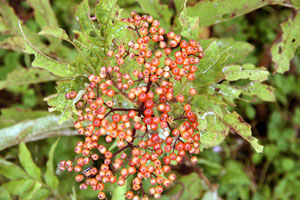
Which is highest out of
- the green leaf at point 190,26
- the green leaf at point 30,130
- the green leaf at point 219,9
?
the green leaf at point 219,9

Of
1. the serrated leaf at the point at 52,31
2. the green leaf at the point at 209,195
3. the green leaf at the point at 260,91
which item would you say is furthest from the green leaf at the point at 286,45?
the serrated leaf at the point at 52,31

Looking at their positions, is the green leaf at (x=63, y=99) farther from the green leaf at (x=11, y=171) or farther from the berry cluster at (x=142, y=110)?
the green leaf at (x=11, y=171)

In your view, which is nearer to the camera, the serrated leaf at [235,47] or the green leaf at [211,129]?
the green leaf at [211,129]

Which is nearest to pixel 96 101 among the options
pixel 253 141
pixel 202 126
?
pixel 202 126

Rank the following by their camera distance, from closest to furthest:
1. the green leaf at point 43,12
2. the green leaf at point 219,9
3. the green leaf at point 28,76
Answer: the green leaf at point 219,9
the green leaf at point 28,76
the green leaf at point 43,12

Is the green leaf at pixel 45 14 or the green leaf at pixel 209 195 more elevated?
the green leaf at pixel 45 14

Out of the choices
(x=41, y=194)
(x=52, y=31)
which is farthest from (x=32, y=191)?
(x=52, y=31)

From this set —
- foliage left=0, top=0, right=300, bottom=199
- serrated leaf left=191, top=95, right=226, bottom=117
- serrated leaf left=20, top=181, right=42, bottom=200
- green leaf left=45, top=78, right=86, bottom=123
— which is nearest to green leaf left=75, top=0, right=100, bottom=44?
foliage left=0, top=0, right=300, bottom=199
